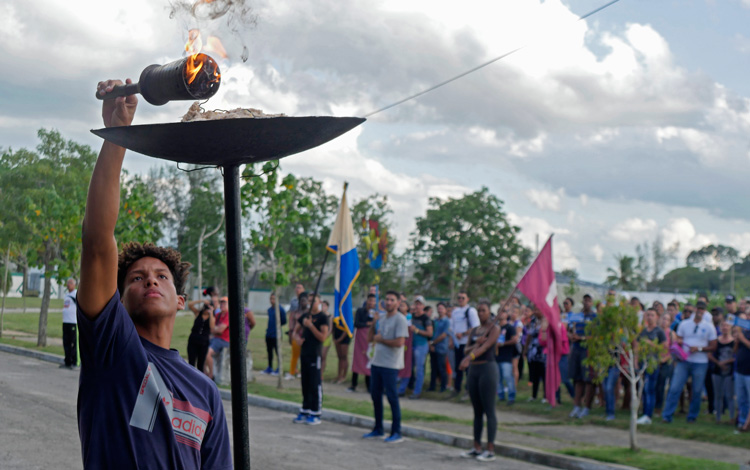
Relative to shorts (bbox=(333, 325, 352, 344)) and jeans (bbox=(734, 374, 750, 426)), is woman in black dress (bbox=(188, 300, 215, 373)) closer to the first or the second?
shorts (bbox=(333, 325, 352, 344))

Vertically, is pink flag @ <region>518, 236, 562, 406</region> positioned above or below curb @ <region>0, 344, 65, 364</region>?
above

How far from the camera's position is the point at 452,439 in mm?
12219

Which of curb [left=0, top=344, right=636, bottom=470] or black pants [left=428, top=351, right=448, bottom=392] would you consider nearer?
curb [left=0, top=344, right=636, bottom=470]

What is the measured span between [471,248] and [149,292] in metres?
52.3

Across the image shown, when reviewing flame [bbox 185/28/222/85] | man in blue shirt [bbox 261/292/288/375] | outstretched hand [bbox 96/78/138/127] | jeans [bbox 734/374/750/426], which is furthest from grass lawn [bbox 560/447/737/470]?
man in blue shirt [bbox 261/292/288/375]

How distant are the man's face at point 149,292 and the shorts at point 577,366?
1289 cm

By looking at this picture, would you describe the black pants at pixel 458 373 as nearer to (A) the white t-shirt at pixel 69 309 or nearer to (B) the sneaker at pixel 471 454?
(B) the sneaker at pixel 471 454

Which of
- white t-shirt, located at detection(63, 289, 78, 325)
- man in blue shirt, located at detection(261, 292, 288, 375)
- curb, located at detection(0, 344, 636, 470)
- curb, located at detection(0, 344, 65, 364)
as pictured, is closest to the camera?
curb, located at detection(0, 344, 636, 470)

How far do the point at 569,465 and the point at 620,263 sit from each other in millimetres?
57333

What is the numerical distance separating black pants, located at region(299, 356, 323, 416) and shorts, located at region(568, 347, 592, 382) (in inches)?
193

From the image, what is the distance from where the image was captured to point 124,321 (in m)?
2.60

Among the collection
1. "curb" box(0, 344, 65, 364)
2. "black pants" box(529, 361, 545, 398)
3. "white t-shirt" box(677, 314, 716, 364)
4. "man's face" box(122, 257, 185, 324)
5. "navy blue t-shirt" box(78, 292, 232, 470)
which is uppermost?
"man's face" box(122, 257, 185, 324)

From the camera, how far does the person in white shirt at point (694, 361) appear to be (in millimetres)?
14336

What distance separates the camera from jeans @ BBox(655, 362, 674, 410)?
1505 cm
